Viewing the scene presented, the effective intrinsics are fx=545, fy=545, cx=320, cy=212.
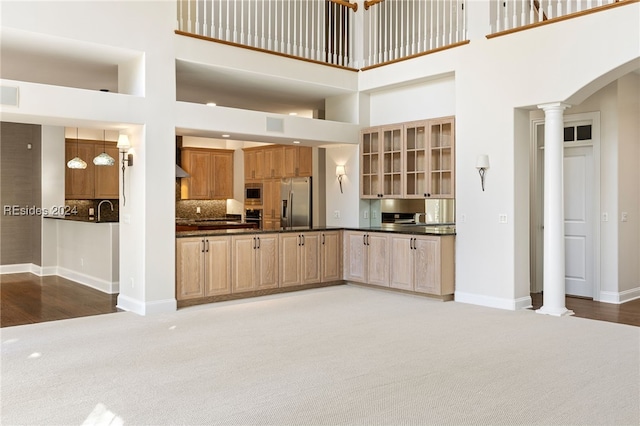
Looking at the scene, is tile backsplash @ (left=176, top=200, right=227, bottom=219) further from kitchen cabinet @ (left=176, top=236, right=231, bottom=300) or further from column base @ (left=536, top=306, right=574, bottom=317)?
column base @ (left=536, top=306, right=574, bottom=317)

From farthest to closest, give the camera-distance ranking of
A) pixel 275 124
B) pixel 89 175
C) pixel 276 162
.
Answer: pixel 276 162 < pixel 89 175 < pixel 275 124

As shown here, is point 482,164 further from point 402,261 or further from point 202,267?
point 202,267

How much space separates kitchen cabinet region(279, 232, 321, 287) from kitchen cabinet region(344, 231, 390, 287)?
488 millimetres

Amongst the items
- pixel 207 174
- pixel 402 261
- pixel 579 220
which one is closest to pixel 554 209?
pixel 579 220

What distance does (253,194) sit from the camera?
11.6 metres

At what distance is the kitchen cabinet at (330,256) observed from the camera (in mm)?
7722

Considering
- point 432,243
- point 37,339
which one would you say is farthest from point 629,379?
point 37,339

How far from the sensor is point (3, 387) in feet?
11.8

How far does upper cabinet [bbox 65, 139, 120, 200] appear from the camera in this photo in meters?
10.3

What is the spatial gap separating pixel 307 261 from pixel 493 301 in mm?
2507

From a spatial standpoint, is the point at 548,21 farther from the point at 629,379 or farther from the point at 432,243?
the point at 629,379

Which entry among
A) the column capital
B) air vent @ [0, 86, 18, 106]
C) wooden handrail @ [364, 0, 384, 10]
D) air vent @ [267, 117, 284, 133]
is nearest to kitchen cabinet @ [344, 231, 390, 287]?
air vent @ [267, 117, 284, 133]

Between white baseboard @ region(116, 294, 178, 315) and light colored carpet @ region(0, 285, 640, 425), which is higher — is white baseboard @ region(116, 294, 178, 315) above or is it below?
above

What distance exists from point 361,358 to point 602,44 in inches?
157
